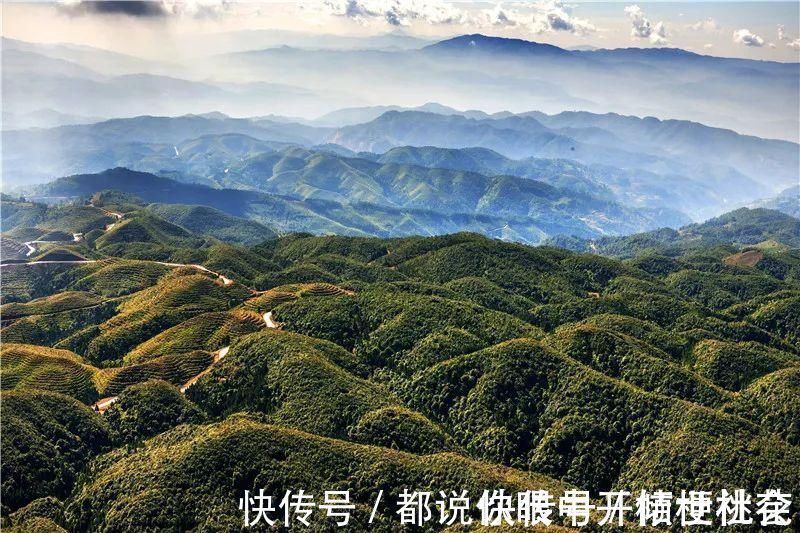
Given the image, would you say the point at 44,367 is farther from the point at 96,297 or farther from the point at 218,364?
the point at 96,297

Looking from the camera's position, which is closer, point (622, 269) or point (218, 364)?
point (218, 364)

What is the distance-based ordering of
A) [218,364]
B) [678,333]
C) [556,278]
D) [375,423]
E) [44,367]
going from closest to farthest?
1. [375,423]
2. [44,367]
3. [218,364]
4. [678,333]
5. [556,278]

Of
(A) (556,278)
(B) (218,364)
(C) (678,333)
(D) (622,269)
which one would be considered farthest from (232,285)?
(D) (622,269)

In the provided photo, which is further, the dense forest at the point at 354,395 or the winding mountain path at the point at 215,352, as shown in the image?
the winding mountain path at the point at 215,352

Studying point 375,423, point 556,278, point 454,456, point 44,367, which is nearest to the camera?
point 454,456

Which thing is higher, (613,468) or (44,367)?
(44,367)

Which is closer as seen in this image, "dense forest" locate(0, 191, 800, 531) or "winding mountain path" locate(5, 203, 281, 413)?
"dense forest" locate(0, 191, 800, 531)

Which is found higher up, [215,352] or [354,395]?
[354,395]

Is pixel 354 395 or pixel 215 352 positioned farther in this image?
pixel 215 352
